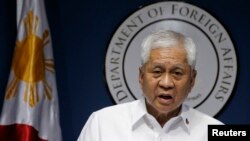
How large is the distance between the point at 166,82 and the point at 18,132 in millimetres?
1039

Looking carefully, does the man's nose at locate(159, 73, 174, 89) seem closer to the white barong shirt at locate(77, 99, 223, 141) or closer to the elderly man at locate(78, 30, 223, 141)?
the elderly man at locate(78, 30, 223, 141)

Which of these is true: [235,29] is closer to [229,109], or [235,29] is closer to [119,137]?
[229,109]

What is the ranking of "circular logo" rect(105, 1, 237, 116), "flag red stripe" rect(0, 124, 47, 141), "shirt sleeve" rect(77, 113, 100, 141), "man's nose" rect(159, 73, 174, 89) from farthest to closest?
"circular logo" rect(105, 1, 237, 116) < "flag red stripe" rect(0, 124, 47, 141) < "shirt sleeve" rect(77, 113, 100, 141) < "man's nose" rect(159, 73, 174, 89)

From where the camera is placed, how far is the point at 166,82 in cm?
116

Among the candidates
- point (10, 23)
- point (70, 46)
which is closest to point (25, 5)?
point (10, 23)

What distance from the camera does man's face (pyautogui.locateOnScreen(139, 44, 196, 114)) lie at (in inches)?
46.0

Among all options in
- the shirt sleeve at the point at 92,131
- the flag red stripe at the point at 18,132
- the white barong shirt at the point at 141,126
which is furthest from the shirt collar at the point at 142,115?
the flag red stripe at the point at 18,132

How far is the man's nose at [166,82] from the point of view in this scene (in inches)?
45.7

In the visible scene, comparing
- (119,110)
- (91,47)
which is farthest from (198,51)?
(119,110)

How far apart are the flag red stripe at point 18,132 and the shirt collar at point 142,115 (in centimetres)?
82

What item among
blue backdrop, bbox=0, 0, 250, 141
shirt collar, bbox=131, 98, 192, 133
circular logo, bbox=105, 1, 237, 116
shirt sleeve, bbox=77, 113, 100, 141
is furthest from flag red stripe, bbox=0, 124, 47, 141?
shirt collar, bbox=131, 98, 192, 133

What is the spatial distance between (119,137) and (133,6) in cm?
109

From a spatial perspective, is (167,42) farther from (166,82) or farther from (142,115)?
(142,115)

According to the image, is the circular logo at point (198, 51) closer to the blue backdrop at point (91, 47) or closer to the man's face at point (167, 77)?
the blue backdrop at point (91, 47)
